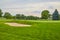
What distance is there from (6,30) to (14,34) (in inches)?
49.8

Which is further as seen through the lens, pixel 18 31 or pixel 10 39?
pixel 18 31

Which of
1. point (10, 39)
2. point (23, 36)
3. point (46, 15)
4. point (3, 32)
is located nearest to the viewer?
point (10, 39)

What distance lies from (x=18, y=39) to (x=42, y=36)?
1.99 m

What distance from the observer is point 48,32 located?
14.3 m

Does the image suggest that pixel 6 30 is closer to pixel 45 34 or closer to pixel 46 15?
pixel 45 34

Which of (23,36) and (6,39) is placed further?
(23,36)

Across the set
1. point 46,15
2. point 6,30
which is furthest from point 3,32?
point 46,15

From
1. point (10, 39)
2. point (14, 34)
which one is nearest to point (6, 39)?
point (10, 39)

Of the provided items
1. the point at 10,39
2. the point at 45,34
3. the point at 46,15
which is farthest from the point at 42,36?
the point at 46,15

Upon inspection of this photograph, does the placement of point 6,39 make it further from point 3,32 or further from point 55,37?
point 55,37

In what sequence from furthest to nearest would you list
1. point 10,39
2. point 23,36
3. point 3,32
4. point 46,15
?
point 46,15, point 3,32, point 23,36, point 10,39

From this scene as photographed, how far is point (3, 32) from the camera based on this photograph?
13805 mm

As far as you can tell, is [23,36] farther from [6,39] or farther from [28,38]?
[6,39]

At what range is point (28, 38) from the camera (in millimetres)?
12406
